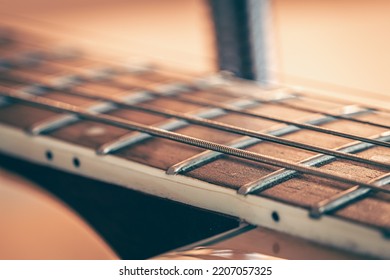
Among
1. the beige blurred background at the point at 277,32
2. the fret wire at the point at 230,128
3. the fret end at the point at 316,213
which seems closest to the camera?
the fret end at the point at 316,213

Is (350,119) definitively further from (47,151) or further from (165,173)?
(47,151)

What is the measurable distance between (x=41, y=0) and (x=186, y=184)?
2.65 m

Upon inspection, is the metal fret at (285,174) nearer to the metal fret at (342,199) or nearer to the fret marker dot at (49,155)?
the metal fret at (342,199)

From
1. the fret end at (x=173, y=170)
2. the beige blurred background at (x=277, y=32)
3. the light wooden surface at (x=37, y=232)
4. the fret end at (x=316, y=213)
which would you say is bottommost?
the light wooden surface at (x=37, y=232)

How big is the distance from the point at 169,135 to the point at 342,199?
0.26 m

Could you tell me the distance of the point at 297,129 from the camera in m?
0.82

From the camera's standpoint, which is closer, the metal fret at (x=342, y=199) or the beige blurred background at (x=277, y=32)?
the metal fret at (x=342, y=199)

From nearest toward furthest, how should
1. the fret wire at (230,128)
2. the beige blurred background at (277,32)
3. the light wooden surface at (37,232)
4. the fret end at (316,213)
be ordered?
the fret end at (316,213) < the fret wire at (230,128) < the light wooden surface at (37,232) < the beige blurred background at (277,32)

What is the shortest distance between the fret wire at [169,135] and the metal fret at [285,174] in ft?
0.04

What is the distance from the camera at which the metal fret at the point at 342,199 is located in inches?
23.7

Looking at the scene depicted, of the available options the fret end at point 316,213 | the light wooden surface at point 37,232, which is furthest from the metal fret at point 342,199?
the light wooden surface at point 37,232

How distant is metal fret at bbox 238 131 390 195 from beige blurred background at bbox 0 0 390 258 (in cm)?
114

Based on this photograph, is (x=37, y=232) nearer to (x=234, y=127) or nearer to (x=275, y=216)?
(x=234, y=127)

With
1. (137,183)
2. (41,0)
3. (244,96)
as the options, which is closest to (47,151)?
(137,183)
